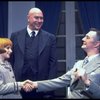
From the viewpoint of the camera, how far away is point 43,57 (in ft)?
18.0

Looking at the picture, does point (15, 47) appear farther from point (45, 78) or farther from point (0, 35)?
point (0, 35)

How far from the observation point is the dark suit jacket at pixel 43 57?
5.47m

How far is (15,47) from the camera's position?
5.54 meters

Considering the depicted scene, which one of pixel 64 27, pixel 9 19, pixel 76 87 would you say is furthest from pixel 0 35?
pixel 76 87

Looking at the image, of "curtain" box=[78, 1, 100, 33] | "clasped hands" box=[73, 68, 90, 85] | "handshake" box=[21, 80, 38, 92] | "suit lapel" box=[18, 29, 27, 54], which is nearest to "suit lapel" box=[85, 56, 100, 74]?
"clasped hands" box=[73, 68, 90, 85]

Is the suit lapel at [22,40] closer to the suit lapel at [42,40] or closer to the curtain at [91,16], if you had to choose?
the suit lapel at [42,40]

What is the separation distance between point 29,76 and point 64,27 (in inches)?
118

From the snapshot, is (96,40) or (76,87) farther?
(96,40)

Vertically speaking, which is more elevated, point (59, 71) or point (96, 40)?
point (96, 40)

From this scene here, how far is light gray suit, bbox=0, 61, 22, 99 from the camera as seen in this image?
15.4 feet

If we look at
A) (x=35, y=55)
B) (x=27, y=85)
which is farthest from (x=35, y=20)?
(x=27, y=85)

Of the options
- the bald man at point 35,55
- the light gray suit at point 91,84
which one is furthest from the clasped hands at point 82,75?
the bald man at point 35,55

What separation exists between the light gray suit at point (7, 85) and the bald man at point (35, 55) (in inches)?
25.4

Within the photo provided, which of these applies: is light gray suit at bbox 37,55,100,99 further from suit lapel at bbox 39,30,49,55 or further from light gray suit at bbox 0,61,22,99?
suit lapel at bbox 39,30,49,55
